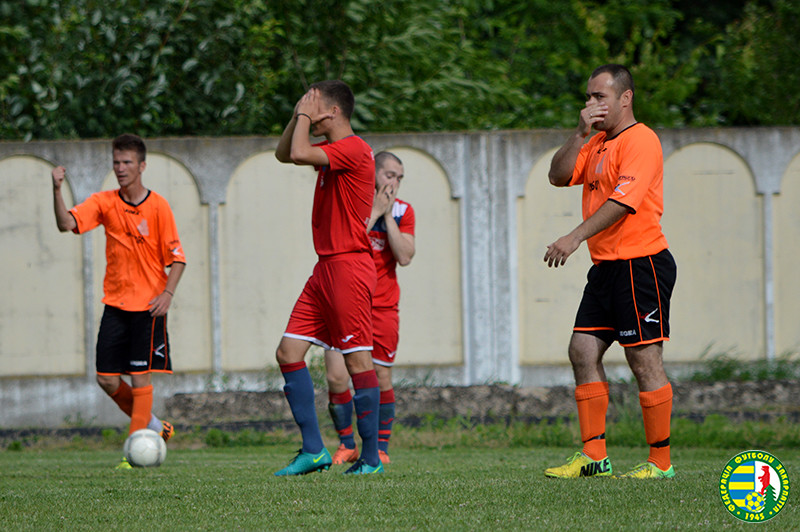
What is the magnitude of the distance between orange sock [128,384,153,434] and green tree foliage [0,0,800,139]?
Result: 17.5ft

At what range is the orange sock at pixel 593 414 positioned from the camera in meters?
5.38

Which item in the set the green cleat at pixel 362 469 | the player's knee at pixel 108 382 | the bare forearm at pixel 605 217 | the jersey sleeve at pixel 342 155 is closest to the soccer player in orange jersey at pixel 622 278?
the bare forearm at pixel 605 217

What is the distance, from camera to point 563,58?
17.4 meters

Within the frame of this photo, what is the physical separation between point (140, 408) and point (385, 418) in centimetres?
172

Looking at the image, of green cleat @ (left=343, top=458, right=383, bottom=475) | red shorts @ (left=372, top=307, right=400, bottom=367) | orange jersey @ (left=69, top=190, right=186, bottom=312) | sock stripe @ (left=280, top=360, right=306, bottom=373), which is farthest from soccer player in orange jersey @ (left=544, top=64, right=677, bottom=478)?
orange jersey @ (left=69, top=190, right=186, bottom=312)

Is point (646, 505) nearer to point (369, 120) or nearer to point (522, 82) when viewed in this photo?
point (369, 120)

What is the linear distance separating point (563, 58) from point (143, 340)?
1174 cm

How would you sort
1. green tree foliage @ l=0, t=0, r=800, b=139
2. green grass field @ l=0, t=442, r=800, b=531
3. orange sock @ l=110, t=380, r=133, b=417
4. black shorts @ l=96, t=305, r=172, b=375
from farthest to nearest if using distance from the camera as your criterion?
green tree foliage @ l=0, t=0, r=800, b=139 → orange sock @ l=110, t=380, r=133, b=417 → black shorts @ l=96, t=305, r=172, b=375 → green grass field @ l=0, t=442, r=800, b=531

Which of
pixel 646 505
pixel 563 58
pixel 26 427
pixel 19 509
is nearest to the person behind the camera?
pixel 646 505

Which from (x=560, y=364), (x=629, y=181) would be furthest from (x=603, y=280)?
(x=560, y=364)

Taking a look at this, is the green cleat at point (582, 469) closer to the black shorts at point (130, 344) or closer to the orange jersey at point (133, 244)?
the black shorts at point (130, 344)

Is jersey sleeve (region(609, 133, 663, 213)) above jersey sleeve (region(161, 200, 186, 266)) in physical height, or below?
above

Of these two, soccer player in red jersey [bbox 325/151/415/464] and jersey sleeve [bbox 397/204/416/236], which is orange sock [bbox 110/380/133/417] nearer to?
soccer player in red jersey [bbox 325/151/415/464]

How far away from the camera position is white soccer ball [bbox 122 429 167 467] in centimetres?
671
